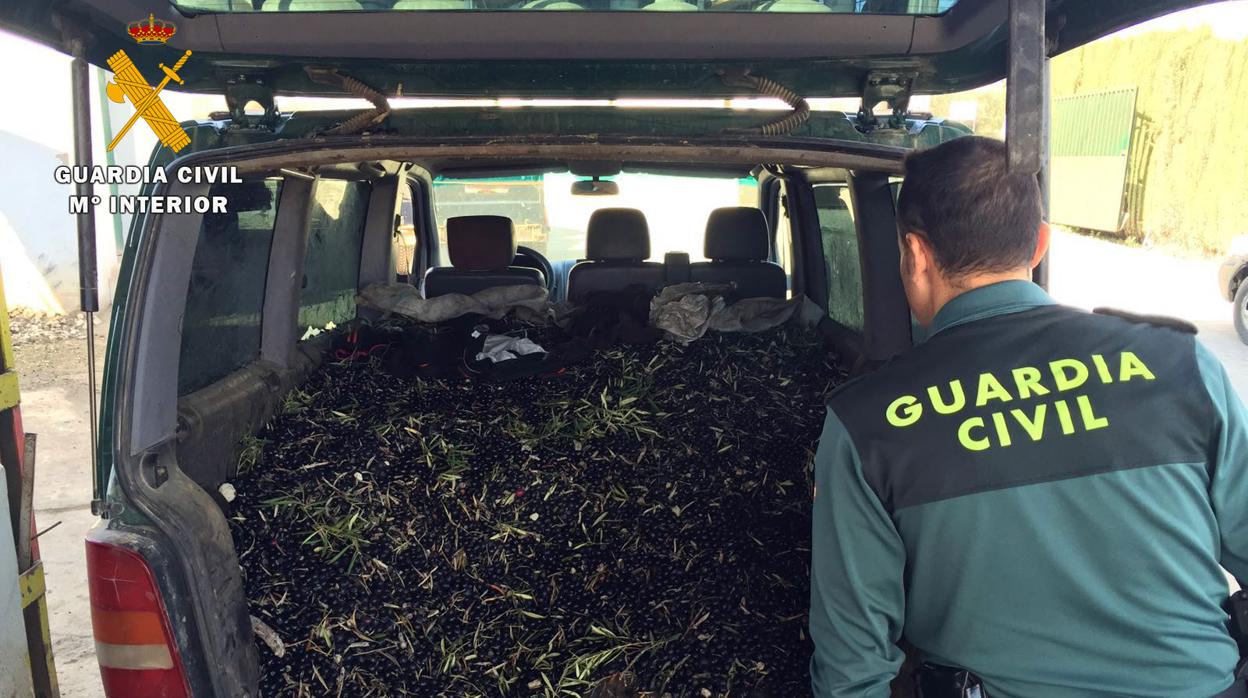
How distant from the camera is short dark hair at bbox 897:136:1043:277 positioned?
155 centimetres

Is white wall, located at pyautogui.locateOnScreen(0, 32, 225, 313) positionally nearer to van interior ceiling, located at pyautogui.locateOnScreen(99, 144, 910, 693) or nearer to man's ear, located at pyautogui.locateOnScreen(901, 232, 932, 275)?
van interior ceiling, located at pyautogui.locateOnScreen(99, 144, 910, 693)

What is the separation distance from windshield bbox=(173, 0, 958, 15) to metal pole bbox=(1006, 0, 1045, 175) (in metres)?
0.65

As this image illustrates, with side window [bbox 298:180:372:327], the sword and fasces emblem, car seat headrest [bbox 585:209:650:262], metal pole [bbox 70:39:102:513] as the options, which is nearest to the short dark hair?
metal pole [bbox 70:39:102:513]

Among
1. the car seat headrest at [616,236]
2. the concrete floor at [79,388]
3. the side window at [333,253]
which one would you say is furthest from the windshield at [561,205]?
the concrete floor at [79,388]

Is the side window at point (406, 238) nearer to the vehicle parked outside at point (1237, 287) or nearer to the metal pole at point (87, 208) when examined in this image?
the metal pole at point (87, 208)

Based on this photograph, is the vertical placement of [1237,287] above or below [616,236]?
below

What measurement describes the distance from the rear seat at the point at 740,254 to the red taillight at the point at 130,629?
327 cm

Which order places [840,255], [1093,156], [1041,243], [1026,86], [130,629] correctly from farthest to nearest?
[1093,156] → [840,255] → [130,629] → [1041,243] → [1026,86]

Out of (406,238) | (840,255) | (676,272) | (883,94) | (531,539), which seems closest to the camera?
(883,94)

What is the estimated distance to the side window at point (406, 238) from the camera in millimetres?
5293

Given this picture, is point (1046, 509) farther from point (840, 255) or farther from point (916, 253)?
point (840, 255)

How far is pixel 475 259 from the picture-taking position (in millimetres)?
4902

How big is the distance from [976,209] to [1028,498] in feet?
1.72

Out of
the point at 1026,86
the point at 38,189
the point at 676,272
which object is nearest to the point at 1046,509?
the point at 1026,86
